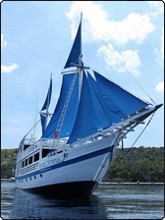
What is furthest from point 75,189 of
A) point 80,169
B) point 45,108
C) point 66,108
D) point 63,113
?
point 45,108

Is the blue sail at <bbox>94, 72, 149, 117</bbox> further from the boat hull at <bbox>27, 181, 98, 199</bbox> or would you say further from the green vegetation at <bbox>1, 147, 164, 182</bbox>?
the green vegetation at <bbox>1, 147, 164, 182</bbox>

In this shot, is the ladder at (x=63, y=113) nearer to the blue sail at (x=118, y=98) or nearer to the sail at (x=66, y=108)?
the sail at (x=66, y=108)

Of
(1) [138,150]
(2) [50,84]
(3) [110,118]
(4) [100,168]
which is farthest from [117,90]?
(1) [138,150]

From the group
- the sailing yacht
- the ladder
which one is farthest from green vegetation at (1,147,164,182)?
the sailing yacht

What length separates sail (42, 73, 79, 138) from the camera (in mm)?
28969

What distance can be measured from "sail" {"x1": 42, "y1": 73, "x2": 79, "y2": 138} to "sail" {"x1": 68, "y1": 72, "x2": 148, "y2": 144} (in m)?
3.19

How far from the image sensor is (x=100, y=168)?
25.1m

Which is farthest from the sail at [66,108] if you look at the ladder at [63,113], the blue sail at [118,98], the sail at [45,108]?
the sail at [45,108]

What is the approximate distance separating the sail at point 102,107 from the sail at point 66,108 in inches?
125

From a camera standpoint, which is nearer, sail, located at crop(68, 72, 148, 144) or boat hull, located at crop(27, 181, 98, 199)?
sail, located at crop(68, 72, 148, 144)

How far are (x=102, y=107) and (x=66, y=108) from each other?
5396 mm

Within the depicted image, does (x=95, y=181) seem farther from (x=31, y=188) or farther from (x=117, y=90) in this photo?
(x=31, y=188)

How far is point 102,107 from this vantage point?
24938 mm

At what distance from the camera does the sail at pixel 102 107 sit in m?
23.8
